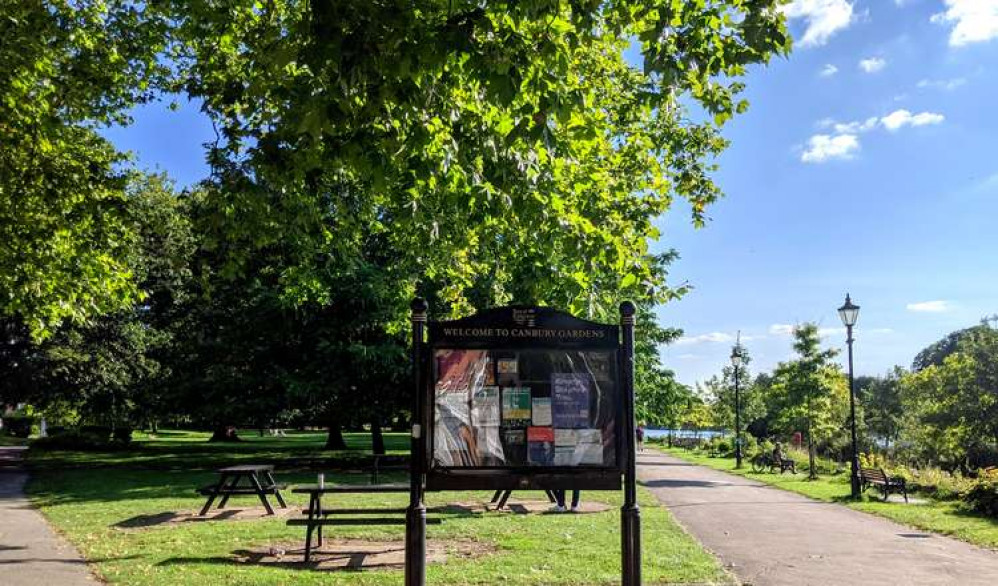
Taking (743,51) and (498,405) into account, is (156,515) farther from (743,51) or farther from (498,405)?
(743,51)

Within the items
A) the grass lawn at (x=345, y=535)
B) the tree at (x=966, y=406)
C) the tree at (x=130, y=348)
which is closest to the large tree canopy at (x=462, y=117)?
the grass lawn at (x=345, y=535)

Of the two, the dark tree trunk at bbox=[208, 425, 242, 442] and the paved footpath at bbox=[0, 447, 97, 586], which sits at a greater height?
the paved footpath at bbox=[0, 447, 97, 586]

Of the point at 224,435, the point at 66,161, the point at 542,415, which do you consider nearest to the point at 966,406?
the point at 542,415

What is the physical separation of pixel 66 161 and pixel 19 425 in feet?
169

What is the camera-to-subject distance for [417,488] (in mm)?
5832

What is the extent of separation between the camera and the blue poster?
6082mm

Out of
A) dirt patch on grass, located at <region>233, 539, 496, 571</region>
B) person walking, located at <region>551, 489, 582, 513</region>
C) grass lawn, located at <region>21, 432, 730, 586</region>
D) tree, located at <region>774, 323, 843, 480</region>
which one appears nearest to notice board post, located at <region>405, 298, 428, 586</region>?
grass lawn, located at <region>21, 432, 730, 586</region>

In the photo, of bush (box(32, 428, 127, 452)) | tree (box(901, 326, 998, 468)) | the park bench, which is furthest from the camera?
bush (box(32, 428, 127, 452))

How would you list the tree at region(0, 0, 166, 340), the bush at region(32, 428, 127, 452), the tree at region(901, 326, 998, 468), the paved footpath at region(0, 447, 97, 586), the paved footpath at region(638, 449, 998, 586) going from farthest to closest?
the bush at region(32, 428, 127, 452) < the tree at region(901, 326, 998, 468) < the tree at region(0, 0, 166, 340) < the paved footpath at region(638, 449, 998, 586) < the paved footpath at region(0, 447, 97, 586)

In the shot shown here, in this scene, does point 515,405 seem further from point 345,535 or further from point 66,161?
point 66,161

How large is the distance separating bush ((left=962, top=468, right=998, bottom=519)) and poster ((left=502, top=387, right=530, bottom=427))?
12299 mm

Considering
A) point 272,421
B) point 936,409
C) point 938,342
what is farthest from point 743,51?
point 938,342

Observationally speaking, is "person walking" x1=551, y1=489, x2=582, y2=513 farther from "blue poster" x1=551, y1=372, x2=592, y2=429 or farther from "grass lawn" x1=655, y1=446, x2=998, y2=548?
"blue poster" x1=551, y1=372, x2=592, y2=429

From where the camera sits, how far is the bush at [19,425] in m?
52.7
